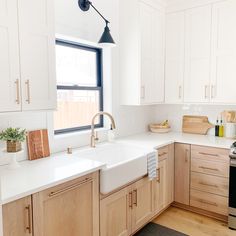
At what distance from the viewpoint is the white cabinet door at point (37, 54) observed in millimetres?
1605

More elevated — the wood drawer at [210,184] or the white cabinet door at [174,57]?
the white cabinet door at [174,57]

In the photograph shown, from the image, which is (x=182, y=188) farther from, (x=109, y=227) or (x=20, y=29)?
(x=20, y=29)

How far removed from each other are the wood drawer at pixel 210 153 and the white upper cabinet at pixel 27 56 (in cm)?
173

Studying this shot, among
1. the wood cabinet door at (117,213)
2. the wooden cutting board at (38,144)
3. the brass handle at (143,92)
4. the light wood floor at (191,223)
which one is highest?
the brass handle at (143,92)

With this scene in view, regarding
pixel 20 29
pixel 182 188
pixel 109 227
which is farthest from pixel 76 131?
pixel 182 188

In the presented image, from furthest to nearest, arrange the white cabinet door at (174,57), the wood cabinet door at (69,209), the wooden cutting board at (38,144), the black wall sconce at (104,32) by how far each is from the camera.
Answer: the white cabinet door at (174,57), the black wall sconce at (104,32), the wooden cutting board at (38,144), the wood cabinet door at (69,209)

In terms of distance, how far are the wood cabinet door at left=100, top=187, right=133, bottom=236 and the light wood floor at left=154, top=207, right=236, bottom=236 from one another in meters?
0.68

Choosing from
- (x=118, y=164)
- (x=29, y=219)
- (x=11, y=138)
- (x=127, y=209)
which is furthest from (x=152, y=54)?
(x=29, y=219)

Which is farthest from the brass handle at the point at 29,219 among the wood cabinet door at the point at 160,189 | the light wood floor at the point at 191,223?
the light wood floor at the point at 191,223

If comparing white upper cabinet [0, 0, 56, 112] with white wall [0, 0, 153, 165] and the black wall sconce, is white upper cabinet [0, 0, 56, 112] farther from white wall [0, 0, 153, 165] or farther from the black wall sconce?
the black wall sconce

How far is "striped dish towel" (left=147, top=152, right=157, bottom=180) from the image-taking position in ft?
7.64

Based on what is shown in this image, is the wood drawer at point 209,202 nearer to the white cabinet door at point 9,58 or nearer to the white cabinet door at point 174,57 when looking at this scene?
the white cabinet door at point 174,57

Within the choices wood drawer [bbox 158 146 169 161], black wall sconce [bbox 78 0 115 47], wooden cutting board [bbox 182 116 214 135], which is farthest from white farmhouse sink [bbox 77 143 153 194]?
wooden cutting board [bbox 182 116 214 135]

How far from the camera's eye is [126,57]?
2.88 meters
